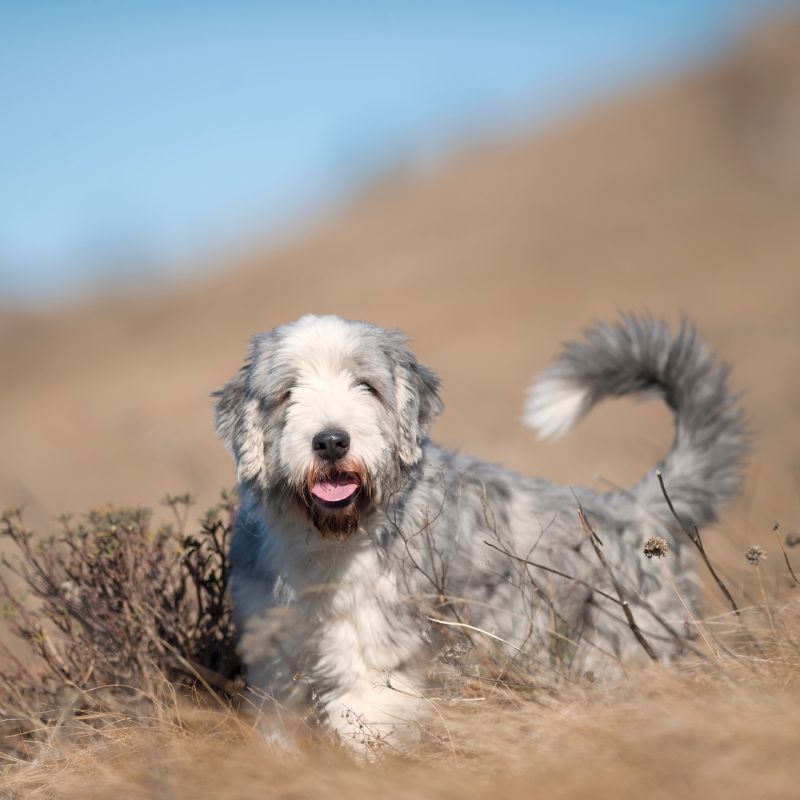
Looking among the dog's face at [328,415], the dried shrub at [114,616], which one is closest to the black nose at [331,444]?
the dog's face at [328,415]

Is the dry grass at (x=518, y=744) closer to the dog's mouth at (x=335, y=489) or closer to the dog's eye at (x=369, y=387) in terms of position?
the dog's mouth at (x=335, y=489)

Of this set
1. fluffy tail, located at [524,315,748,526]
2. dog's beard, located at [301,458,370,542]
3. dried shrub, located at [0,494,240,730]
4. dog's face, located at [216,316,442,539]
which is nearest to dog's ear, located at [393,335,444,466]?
dog's face, located at [216,316,442,539]

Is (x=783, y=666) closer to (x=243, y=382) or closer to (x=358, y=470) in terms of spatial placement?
(x=358, y=470)

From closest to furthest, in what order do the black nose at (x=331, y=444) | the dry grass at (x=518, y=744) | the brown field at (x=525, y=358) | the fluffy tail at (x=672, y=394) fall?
the dry grass at (x=518, y=744), the brown field at (x=525, y=358), the black nose at (x=331, y=444), the fluffy tail at (x=672, y=394)

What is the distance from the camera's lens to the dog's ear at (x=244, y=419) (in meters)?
4.31

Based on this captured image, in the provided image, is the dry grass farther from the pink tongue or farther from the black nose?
the black nose

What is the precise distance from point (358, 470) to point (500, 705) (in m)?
1.05

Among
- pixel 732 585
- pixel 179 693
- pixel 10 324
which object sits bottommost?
pixel 179 693

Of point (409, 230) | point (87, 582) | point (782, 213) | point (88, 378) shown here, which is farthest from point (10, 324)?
point (87, 582)

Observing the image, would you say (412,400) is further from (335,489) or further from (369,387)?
(335,489)

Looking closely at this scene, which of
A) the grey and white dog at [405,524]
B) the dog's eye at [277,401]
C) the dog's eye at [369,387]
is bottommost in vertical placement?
the grey and white dog at [405,524]

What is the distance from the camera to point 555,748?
312 cm

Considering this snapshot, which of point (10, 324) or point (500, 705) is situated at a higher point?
point (10, 324)

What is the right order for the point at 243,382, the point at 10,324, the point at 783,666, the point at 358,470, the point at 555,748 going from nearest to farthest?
1. the point at 555,748
2. the point at 783,666
3. the point at 358,470
4. the point at 243,382
5. the point at 10,324
